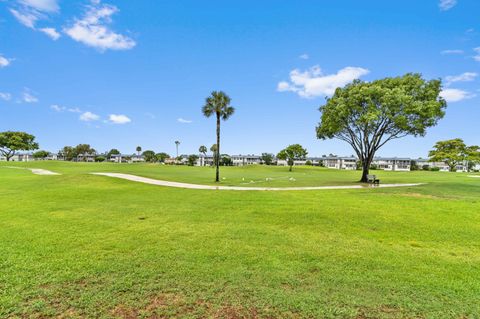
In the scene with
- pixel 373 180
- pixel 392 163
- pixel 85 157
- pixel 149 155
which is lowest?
pixel 373 180

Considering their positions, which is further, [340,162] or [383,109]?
[340,162]

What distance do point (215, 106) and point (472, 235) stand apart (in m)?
23.6

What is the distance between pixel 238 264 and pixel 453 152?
8182cm

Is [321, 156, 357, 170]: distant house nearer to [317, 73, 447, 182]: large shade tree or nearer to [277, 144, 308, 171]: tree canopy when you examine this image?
[277, 144, 308, 171]: tree canopy

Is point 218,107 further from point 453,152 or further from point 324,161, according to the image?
point 324,161

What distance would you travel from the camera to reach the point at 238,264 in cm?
570

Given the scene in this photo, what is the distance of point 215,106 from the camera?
93.1 ft

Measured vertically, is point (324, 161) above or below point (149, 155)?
below

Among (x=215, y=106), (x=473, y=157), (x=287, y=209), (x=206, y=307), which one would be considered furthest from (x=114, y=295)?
(x=473, y=157)

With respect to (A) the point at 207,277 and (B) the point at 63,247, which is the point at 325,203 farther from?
(B) the point at 63,247

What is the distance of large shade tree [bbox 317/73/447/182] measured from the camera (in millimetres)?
24384

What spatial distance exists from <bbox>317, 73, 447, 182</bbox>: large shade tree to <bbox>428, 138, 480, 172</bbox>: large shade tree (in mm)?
50824

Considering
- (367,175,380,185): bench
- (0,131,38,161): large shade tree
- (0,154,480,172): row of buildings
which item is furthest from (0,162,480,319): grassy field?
(0,154,480,172): row of buildings

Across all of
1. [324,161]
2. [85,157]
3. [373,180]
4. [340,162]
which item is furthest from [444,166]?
[85,157]
